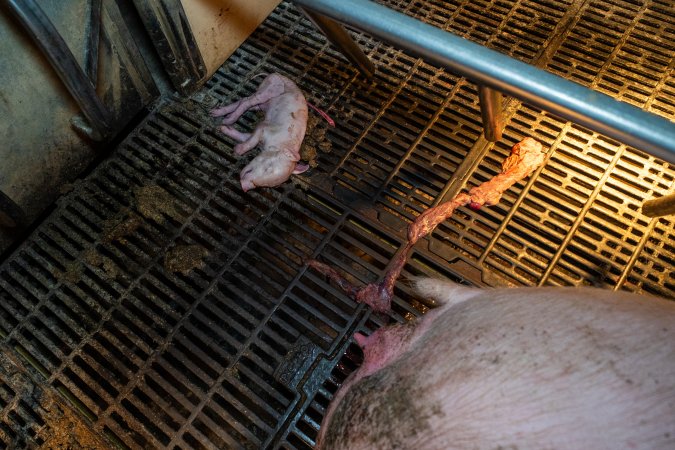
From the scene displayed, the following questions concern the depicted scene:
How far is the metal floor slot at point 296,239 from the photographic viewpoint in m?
2.14

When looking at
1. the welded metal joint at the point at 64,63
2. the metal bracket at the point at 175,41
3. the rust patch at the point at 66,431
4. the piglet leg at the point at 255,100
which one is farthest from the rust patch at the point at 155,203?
the rust patch at the point at 66,431

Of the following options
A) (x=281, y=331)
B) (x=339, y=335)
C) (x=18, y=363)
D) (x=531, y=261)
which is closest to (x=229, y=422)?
(x=281, y=331)

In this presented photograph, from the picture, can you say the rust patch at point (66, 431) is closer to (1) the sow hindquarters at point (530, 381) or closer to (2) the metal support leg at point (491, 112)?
(1) the sow hindquarters at point (530, 381)

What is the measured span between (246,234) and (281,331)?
0.53 meters

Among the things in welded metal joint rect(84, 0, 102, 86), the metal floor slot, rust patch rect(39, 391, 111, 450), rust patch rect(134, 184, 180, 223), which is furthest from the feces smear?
welded metal joint rect(84, 0, 102, 86)

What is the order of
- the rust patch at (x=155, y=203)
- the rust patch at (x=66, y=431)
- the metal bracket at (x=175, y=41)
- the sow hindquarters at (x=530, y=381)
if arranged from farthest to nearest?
1. the rust patch at (x=155, y=203)
2. the metal bracket at (x=175, y=41)
3. the rust patch at (x=66, y=431)
4. the sow hindquarters at (x=530, y=381)

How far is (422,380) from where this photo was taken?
1.43 metres

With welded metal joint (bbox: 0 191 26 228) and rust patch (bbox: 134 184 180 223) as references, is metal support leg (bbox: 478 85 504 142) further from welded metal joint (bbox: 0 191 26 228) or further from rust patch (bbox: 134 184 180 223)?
welded metal joint (bbox: 0 191 26 228)

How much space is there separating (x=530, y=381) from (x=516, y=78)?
84 cm

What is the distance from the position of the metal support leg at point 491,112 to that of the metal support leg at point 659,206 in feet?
2.50

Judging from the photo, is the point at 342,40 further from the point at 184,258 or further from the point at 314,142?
the point at 184,258

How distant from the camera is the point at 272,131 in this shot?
2480 millimetres

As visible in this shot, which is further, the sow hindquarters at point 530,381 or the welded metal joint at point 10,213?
the welded metal joint at point 10,213

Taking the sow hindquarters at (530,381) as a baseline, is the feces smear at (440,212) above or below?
above
